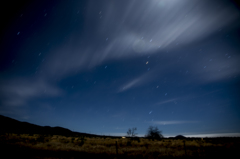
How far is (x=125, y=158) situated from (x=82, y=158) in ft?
16.1

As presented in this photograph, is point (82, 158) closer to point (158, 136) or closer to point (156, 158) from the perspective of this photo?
point (156, 158)

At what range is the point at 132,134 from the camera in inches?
2758

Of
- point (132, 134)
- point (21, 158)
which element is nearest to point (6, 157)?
point (21, 158)

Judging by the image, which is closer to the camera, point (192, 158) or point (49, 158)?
point (49, 158)

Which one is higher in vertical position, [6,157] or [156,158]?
[6,157]

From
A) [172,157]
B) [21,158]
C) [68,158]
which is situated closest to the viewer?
[21,158]

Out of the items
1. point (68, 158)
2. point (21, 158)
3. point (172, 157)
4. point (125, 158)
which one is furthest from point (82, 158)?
point (172, 157)

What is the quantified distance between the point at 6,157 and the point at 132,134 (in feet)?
218

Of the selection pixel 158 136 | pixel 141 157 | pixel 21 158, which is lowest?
pixel 158 136

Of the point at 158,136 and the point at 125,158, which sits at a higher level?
the point at 125,158

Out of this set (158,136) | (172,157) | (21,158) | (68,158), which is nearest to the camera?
(21,158)

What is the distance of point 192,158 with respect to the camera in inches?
515

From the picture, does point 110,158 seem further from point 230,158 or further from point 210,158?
point 230,158

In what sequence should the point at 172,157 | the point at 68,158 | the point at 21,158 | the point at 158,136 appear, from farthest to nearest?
the point at 158,136 < the point at 172,157 < the point at 68,158 < the point at 21,158
